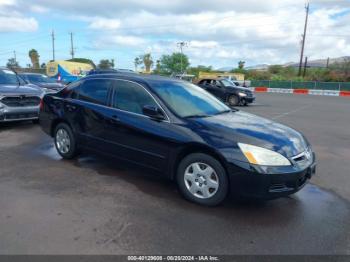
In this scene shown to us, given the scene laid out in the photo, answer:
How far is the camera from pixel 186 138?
13.8 ft

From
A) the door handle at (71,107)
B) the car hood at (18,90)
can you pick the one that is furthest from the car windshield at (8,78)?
the door handle at (71,107)

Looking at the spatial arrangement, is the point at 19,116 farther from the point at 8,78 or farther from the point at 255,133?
the point at 255,133

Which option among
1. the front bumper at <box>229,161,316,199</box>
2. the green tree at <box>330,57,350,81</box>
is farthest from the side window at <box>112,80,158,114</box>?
the green tree at <box>330,57,350,81</box>

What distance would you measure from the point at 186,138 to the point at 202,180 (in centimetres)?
57

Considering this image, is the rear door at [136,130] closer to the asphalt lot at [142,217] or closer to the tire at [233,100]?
the asphalt lot at [142,217]

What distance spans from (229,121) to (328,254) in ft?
6.66

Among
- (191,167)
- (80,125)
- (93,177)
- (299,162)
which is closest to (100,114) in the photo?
(80,125)

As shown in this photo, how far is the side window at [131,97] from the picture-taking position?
482cm

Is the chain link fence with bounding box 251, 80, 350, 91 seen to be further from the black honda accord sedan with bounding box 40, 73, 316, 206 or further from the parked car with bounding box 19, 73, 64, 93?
the black honda accord sedan with bounding box 40, 73, 316, 206

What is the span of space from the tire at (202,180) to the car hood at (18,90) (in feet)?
22.0

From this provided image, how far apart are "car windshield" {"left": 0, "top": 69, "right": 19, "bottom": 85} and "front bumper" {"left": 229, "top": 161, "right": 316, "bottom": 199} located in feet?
28.8

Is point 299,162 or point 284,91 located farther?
point 284,91

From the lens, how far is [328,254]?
3.18 meters

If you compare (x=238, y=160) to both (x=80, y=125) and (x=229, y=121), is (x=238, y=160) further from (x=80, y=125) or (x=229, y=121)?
(x=80, y=125)
